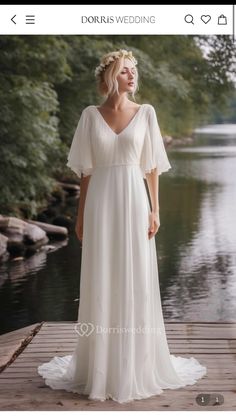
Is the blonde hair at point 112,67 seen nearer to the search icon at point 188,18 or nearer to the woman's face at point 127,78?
the woman's face at point 127,78

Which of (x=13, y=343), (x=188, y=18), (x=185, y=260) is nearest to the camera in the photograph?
(x=188, y=18)

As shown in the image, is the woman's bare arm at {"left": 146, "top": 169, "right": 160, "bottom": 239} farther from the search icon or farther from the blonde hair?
the search icon

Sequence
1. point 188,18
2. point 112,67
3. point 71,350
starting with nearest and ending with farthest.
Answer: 1. point 188,18
2. point 112,67
3. point 71,350

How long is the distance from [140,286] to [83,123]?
2.09ft

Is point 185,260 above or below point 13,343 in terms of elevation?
below

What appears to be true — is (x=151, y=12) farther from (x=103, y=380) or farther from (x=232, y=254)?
(x=232, y=254)

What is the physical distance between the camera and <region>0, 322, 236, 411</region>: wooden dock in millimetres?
2432

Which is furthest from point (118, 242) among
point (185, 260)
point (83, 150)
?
point (185, 260)

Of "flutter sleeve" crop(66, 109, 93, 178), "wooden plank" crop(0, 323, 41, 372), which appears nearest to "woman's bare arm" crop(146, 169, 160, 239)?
"flutter sleeve" crop(66, 109, 93, 178)

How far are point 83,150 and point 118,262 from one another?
44cm

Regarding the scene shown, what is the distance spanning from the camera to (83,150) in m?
2.61

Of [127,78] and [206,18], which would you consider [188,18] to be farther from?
[127,78]

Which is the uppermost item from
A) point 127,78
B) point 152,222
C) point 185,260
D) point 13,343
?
point 127,78

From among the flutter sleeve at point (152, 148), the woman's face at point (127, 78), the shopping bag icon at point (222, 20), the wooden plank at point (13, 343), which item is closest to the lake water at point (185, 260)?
the wooden plank at point (13, 343)
